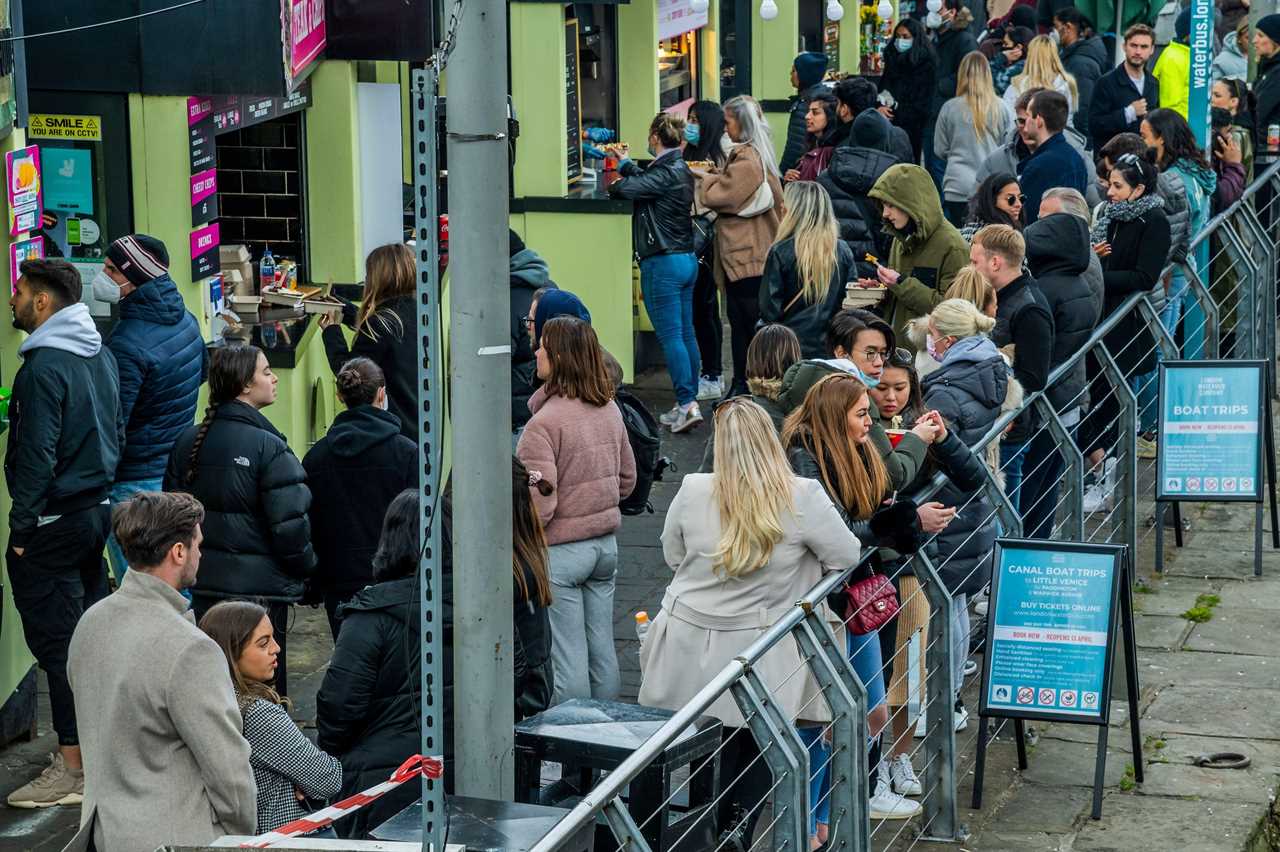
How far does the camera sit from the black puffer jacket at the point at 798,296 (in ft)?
33.1

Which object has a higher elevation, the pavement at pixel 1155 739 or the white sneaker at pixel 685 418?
the white sneaker at pixel 685 418

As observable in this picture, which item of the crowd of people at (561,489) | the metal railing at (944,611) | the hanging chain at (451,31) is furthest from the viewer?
the crowd of people at (561,489)

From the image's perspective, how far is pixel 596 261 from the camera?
13.2 m

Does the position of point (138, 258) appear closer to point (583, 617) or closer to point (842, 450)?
point (583, 617)

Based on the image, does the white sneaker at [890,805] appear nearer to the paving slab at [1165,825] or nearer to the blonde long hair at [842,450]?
the paving slab at [1165,825]

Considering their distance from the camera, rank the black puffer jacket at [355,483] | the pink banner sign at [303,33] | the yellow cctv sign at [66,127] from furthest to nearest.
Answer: the yellow cctv sign at [66,127] → the pink banner sign at [303,33] → the black puffer jacket at [355,483]

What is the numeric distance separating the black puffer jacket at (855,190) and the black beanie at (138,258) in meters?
4.13

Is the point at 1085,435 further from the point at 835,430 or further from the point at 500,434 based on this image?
the point at 500,434

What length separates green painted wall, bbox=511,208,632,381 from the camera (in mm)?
13203

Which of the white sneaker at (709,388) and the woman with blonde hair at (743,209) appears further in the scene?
the white sneaker at (709,388)

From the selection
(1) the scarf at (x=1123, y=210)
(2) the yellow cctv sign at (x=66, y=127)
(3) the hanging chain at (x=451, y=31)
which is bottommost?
(1) the scarf at (x=1123, y=210)

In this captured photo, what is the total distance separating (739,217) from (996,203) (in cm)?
225

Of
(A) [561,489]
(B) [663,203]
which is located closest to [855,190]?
(B) [663,203]

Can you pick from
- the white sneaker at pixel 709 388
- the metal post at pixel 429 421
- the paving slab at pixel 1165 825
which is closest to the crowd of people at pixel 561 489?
the paving slab at pixel 1165 825
